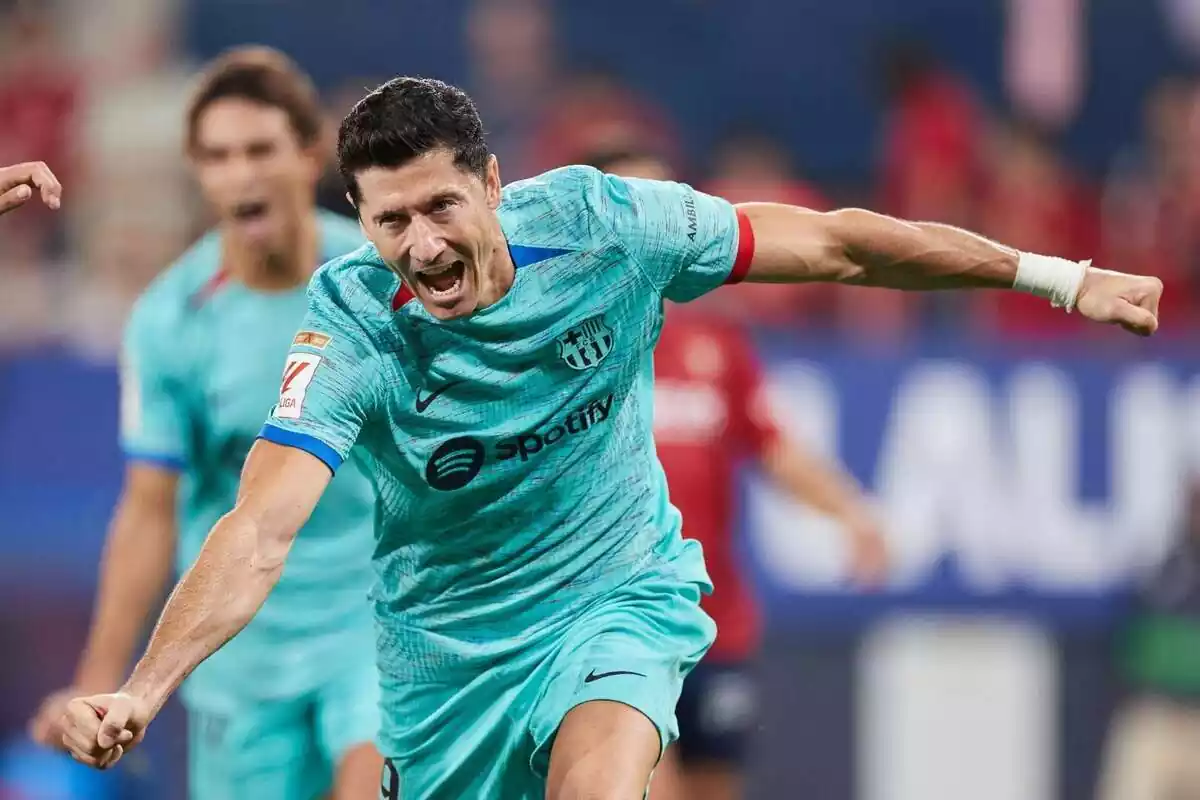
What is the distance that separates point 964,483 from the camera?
30.7 ft

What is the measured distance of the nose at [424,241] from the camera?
4023mm

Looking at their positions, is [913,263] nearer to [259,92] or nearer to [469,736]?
[469,736]

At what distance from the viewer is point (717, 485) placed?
7.12 m

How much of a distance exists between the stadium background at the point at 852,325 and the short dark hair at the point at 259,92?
7.62ft

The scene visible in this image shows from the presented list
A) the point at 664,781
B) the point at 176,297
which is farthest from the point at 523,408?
the point at 664,781

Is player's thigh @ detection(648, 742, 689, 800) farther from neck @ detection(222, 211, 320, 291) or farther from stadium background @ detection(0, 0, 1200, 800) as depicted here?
stadium background @ detection(0, 0, 1200, 800)

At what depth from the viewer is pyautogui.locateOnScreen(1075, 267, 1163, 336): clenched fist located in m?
4.53

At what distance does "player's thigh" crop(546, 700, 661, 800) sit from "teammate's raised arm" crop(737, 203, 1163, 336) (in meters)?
1.06

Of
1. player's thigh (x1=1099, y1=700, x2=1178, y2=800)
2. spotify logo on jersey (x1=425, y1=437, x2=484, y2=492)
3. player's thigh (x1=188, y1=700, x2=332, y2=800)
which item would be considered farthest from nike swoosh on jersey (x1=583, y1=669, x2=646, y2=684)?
player's thigh (x1=1099, y1=700, x2=1178, y2=800)

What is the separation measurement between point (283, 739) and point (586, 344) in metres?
1.92

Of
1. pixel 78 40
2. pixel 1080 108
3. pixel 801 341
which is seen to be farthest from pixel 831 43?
pixel 78 40

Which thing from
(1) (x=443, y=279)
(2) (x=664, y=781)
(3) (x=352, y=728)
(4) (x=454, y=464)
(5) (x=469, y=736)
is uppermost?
(1) (x=443, y=279)

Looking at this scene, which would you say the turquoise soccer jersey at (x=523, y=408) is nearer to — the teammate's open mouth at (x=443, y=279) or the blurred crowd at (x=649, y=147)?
the teammate's open mouth at (x=443, y=279)

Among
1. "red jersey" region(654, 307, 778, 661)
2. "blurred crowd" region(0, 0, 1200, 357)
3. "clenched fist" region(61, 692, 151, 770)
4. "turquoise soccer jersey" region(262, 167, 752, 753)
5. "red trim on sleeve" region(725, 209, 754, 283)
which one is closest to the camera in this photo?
"clenched fist" region(61, 692, 151, 770)
